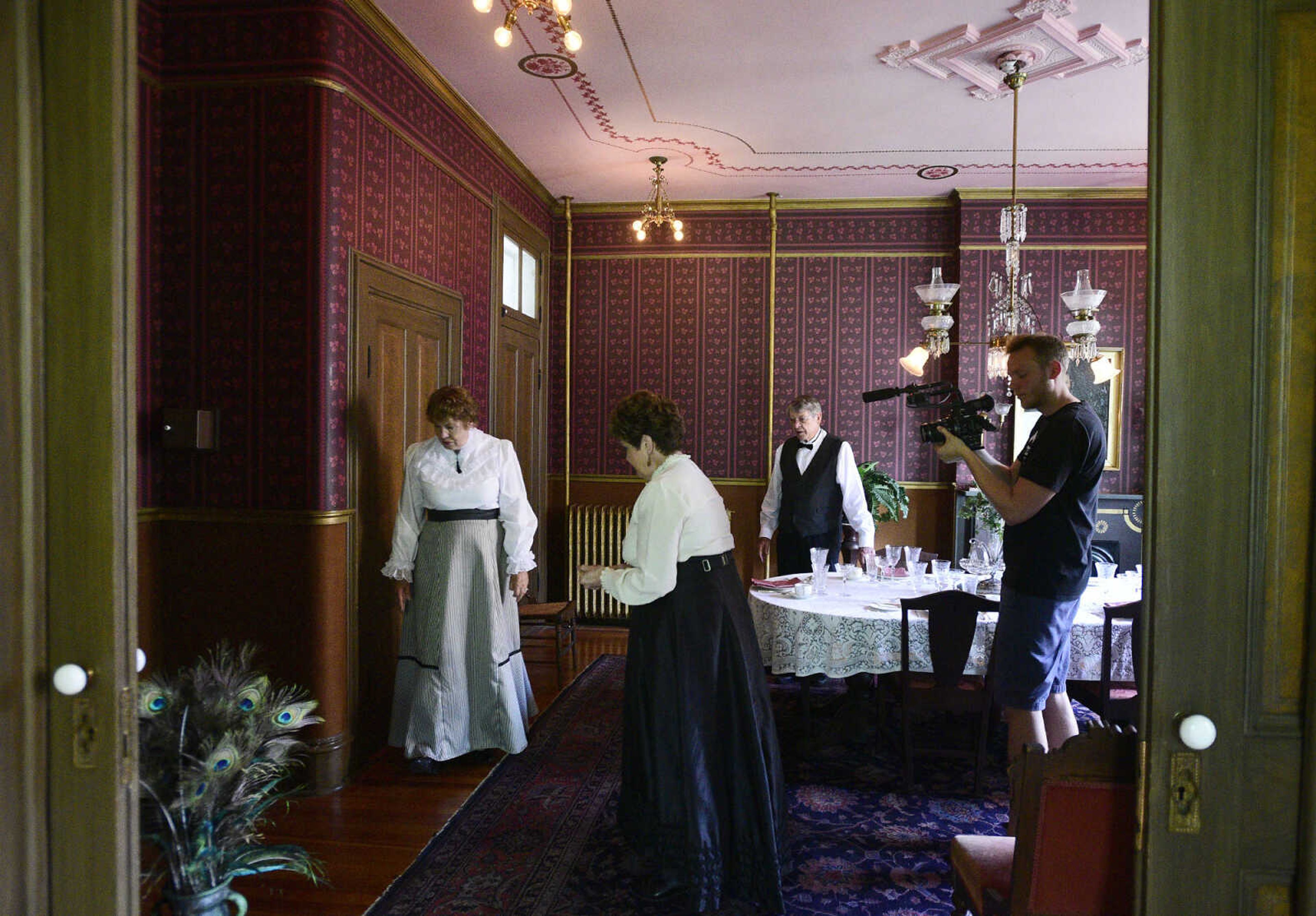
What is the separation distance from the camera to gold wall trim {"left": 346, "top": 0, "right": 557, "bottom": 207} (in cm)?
377

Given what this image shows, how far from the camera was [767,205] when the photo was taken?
6.86 metres

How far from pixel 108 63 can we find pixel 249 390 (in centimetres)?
235

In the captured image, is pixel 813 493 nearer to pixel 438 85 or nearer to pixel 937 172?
pixel 937 172

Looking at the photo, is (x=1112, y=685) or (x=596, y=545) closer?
(x=1112, y=685)

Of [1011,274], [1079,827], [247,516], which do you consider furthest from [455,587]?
[1011,274]

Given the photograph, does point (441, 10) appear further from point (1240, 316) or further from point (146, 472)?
point (1240, 316)

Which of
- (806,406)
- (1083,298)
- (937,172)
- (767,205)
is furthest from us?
(767,205)

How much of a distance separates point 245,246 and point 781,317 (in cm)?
430

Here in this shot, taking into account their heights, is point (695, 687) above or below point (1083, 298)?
below

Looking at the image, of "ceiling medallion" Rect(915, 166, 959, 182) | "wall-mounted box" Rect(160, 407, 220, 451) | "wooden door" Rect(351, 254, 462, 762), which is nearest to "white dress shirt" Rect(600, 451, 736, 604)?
"wooden door" Rect(351, 254, 462, 762)

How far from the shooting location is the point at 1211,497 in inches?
47.5

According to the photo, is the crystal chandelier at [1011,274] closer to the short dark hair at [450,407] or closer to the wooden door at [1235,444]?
the short dark hair at [450,407]

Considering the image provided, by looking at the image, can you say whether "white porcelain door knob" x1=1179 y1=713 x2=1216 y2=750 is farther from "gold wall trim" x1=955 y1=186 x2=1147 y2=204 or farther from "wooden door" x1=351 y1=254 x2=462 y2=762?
"gold wall trim" x1=955 y1=186 x2=1147 y2=204

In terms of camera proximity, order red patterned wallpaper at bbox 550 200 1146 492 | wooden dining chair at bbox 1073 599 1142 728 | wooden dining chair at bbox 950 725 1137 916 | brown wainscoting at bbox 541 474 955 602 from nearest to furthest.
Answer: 1. wooden dining chair at bbox 950 725 1137 916
2. wooden dining chair at bbox 1073 599 1142 728
3. red patterned wallpaper at bbox 550 200 1146 492
4. brown wainscoting at bbox 541 474 955 602
